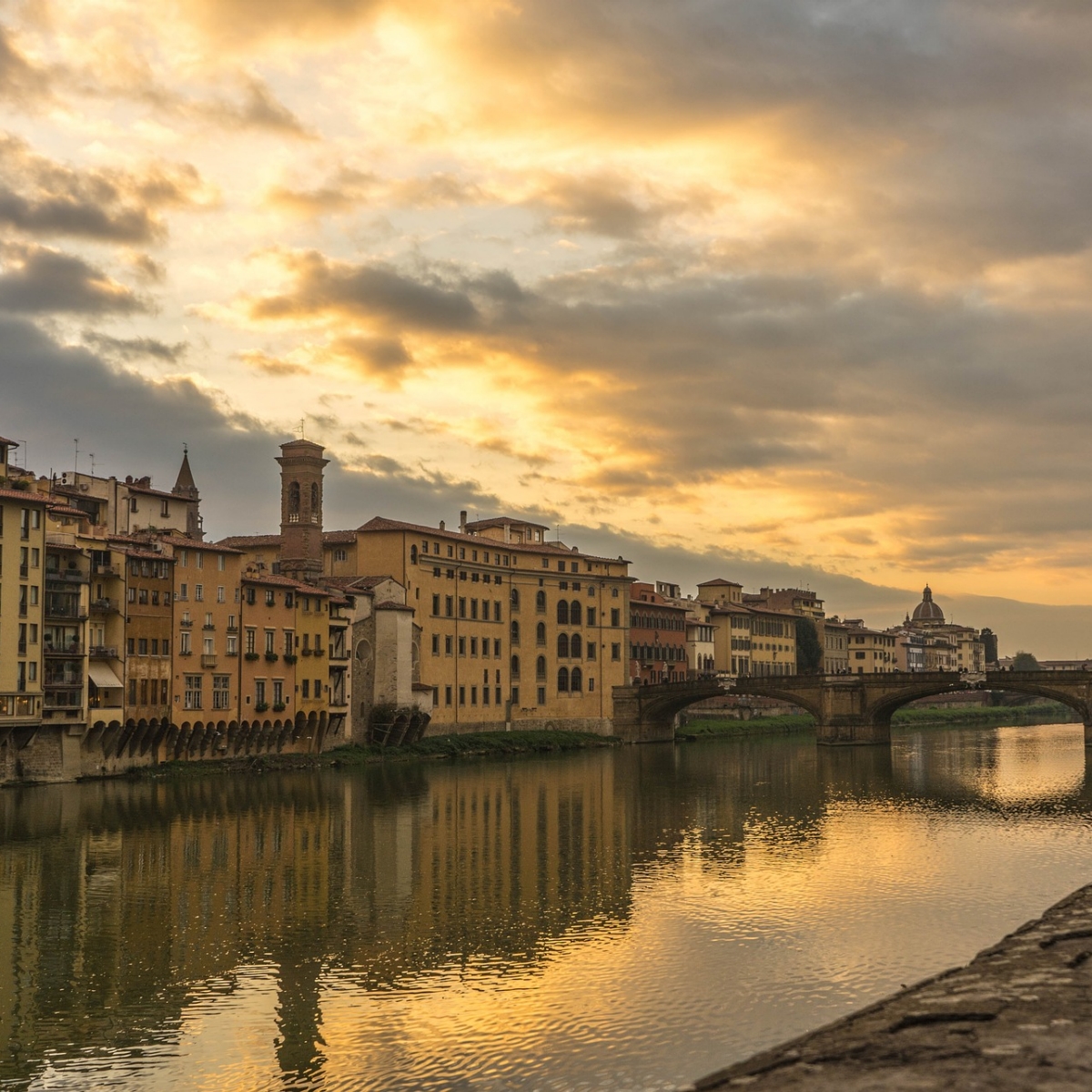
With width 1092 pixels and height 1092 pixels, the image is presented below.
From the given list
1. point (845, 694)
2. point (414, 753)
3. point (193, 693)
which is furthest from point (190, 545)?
point (845, 694)

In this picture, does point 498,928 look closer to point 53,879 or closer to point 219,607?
point 53,879

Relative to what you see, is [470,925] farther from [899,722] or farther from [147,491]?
[899,722]

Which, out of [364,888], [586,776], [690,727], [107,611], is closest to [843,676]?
[690,727]

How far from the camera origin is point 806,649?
19238 cm

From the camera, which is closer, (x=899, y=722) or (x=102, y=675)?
(x=102, y=675)

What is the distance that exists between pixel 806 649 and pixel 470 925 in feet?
532

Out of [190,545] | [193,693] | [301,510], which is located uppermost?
[301,510]

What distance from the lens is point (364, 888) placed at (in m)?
41.2

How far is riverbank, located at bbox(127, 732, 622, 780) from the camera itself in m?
79.2

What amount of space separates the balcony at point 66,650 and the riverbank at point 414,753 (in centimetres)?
787

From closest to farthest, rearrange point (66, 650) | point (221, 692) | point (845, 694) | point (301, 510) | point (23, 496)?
1. point (23, 496)
2. point (66, 650)
3. point (221, 692)
4. point (301, 510)
5. point (845, 694)

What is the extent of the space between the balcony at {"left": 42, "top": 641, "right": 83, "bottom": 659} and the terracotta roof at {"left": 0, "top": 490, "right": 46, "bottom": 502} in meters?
7.73

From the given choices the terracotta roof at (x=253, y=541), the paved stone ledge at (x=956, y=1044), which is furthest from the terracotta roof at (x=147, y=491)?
the paved stone ledge at (x=956, y=1044)

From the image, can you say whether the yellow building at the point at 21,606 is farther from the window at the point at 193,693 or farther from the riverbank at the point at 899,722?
the riverbank at the point at 899,722
